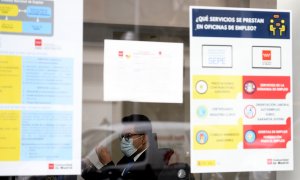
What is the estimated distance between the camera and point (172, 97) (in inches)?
109

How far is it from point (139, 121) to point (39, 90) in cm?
83

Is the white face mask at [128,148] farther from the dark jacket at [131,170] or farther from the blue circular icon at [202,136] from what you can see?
the blue circular icon at [202,136]

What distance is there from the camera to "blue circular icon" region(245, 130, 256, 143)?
277 cm

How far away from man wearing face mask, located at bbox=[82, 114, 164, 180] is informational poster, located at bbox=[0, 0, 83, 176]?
0.32m

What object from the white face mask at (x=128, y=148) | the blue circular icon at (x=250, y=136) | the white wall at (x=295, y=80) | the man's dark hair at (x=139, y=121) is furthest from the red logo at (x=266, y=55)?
the white face mask at (x=128, y=148)

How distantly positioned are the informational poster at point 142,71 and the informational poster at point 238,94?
115 mm

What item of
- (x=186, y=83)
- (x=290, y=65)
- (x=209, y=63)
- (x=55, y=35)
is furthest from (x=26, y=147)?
(x=290, y=65)

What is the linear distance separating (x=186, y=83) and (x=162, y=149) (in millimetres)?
644

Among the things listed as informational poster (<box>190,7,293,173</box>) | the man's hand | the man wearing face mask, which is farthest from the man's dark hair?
informational poster (<box>190,7,293,173</box>)

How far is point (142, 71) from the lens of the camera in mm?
2713

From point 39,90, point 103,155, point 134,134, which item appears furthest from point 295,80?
point 39,90

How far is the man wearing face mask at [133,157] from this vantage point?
2.86 metres

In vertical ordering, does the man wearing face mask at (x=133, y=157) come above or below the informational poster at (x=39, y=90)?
below

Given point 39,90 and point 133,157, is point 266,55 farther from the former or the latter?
point 39,90
